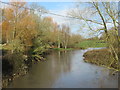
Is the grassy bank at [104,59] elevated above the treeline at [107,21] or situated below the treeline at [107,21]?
below

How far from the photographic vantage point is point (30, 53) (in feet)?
25.9

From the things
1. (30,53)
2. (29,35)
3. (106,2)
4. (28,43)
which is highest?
(106,2)

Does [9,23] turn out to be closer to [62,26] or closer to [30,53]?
[30,53]

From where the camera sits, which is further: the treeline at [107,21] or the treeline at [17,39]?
the treeline at [17,39]

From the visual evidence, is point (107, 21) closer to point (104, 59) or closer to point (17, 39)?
point (104, 59)

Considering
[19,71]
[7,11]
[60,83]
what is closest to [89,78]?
[60,83]

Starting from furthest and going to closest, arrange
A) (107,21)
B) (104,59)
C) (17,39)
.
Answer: (17,39)
(104,59)
(107,21)

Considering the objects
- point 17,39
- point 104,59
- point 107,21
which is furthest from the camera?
point 17,39

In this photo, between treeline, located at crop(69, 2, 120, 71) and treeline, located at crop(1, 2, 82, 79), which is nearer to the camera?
treeline, located at crop(69, 2, 120, 71)

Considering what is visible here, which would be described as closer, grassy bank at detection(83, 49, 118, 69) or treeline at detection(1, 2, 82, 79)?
grassy bank at detection(83, 49, 118, 69)

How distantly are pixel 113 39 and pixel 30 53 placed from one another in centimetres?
615

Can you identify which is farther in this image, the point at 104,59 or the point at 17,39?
the point at 17,39

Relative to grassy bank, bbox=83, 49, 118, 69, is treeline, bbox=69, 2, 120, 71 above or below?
above

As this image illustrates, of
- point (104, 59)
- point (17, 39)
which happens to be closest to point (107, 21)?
point (104, 59)
